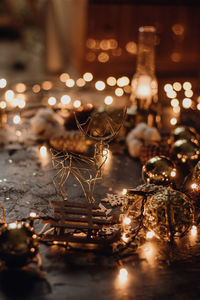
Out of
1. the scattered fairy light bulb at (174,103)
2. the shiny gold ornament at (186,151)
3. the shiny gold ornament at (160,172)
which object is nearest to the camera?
the shiny gold ornament at (160,172)

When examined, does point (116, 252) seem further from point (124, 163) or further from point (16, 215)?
point (124, 163)

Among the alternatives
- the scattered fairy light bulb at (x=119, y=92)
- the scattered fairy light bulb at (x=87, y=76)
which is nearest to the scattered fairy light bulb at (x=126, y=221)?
the scattered fairy light bulb at (x=119, y=92)

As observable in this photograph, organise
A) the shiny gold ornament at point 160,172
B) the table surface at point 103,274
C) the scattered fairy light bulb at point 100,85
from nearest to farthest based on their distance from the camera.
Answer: the table surface at point 103,274, the shiny gold ornament at point 160,172, the scattered fairy light bulb at point 100,85

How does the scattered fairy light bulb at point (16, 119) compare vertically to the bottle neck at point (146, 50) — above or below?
below

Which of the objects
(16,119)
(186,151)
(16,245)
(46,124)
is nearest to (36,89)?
(16,119)

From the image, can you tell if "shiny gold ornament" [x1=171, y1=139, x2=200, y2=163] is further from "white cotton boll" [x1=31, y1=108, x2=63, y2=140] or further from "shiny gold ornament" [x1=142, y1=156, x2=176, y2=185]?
"white cotton boll" [x1=31, y1=108, x2=63, y2=140]

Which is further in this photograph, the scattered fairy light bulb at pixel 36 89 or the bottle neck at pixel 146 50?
the scattered fairy light bulb at pixel 36 89

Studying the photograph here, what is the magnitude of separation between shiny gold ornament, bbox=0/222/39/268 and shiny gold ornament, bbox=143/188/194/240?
31 centimetres

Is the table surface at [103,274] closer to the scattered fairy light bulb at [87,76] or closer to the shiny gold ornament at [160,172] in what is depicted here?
the shiny gold ornament at [160,172]

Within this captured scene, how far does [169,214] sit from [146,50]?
1.12 metres

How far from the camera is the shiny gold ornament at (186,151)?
1.52m

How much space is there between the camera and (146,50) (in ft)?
6.47

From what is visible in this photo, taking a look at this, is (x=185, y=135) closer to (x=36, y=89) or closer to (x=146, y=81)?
(x=146, y=81)

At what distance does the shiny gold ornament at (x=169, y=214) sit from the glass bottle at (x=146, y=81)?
0.90 m
